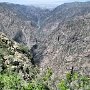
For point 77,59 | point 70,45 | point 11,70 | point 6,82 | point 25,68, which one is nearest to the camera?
point 6,82

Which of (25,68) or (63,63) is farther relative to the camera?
(63,63)

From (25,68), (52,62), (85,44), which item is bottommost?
(52,62)

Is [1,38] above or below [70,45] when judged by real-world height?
above

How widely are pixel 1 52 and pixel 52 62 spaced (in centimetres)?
12530

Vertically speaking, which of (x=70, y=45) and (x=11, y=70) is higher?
(x=11, y=70)

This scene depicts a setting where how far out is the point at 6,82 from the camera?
170 feet

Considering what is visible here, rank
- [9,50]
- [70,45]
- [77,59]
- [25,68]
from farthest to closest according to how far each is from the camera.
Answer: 1. [70,45]
2. [77,59]
3. [9,50]
4. [25,68]

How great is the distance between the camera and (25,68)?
65.7 m

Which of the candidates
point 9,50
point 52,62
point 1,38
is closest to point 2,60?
point 9,50

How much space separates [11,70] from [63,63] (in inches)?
4679

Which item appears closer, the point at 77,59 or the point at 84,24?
the point at 77,59

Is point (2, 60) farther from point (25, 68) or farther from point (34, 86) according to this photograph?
point (34, 86)

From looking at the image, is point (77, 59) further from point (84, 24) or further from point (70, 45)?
point (84, 24)

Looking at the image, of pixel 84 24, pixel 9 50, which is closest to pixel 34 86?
pixel 9 50
